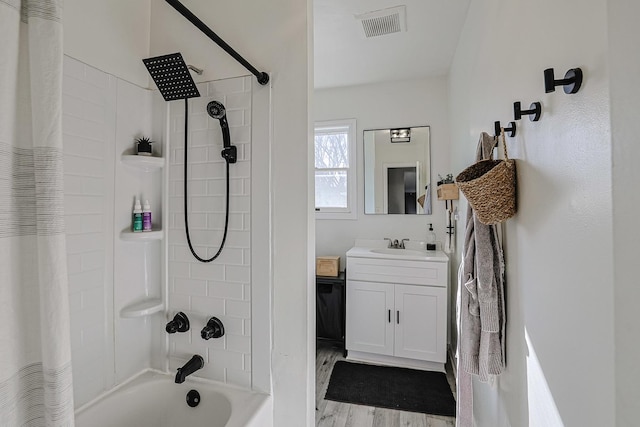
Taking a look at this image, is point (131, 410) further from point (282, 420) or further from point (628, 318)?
point (628, 318)

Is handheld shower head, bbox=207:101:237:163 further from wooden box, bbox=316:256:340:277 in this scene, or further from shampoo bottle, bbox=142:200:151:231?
wooden box, bbox=316:256:340:277

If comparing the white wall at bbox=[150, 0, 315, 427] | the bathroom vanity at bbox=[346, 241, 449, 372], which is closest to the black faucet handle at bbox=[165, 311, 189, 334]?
the white wall at bbox=[150, 0, 315, 427]

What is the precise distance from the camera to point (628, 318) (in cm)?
56

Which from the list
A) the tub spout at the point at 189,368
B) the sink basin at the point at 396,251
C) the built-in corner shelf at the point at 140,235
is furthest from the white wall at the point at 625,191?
the sink basin at the point at 396,251

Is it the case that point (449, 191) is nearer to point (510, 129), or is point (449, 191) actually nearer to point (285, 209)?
point (510, 129)

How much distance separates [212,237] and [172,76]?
72 centimetres

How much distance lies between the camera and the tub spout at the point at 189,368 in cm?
127

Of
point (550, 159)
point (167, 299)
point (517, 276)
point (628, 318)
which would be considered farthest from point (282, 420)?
point (550, 159)

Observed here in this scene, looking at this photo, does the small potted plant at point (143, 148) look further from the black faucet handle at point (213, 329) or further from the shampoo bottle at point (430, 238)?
the shampoo bottle at point (430, 238)

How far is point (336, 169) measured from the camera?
328 cm

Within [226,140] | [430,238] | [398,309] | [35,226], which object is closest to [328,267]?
[398,309]

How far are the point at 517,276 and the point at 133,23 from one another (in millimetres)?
2097

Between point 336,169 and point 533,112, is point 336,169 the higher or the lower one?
the higher one

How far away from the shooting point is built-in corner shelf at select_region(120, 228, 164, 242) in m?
1.36
